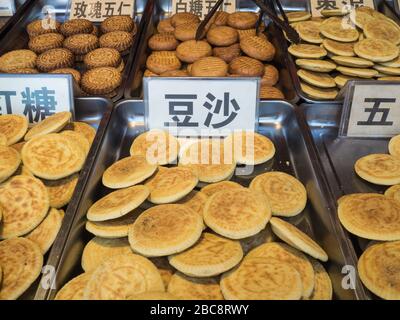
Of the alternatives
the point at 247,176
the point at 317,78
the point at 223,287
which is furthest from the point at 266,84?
the point at 223,287

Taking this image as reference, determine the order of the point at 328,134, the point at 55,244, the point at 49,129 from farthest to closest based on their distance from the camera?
1. the point at 328,134
2. the point at 49,129
3. the point at 55,244

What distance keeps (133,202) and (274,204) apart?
0.54 m

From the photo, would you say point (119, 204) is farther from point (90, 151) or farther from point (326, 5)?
point (326, 5)

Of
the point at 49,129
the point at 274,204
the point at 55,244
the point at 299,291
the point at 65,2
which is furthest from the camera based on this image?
the point at 65,2

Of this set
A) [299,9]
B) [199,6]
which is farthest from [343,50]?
[199,6]

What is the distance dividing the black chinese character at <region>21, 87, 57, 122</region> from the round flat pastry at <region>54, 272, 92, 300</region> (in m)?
0.93

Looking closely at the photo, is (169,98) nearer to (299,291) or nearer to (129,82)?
(129,82)

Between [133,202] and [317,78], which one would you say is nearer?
[133,202]

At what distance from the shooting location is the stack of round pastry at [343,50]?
7.56 ft

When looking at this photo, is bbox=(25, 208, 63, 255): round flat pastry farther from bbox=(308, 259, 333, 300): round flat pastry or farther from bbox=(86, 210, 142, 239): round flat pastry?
bbox=(308, 259, 333, 300): round flat pastry

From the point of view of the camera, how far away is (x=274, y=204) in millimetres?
1636

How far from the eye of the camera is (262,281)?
127cm

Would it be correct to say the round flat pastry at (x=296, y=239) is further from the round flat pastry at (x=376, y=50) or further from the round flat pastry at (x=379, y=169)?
the round flat pastry at (x=376, y=50)

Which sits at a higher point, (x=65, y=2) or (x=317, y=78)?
→ (x=65, y=2)
